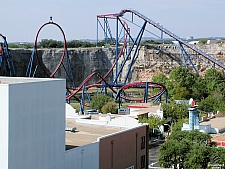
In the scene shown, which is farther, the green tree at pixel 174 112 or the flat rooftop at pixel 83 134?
the green tree at pixel 174 112

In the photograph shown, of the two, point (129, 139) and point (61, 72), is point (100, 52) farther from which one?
point (129, 139)

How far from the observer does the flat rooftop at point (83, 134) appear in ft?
67.7

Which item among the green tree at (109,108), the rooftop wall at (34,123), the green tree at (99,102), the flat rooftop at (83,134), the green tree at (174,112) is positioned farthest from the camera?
the green tree at (99,102)

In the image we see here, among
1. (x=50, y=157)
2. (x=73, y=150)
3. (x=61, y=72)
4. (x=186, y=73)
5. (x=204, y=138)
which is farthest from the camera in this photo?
(x=61, y=72)

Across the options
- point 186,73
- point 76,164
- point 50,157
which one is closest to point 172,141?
point 76,164

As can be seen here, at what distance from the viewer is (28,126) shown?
52.6ft

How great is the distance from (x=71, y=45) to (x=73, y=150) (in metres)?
70.7

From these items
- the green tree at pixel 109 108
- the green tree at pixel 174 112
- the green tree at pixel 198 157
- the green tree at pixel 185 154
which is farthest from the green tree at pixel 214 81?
the green tree at pixel 198 157

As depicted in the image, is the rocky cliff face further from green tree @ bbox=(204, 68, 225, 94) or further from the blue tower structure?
the blue tower structure

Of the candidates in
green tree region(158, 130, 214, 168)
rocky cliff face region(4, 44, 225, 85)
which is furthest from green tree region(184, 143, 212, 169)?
rocky cliff face region(4, 44, 225, 85)

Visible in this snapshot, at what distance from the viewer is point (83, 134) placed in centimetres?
2256

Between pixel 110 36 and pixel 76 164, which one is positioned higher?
pixel 110 36

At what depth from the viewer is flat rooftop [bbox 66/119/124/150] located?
20.6 meters

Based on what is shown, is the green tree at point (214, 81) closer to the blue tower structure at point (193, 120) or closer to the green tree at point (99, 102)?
the green tree at point (99, 102)
